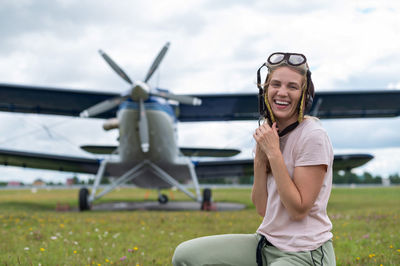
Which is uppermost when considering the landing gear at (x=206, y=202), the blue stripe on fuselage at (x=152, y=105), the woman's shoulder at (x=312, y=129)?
the blue stripe on fuselage at (x=152, y=105)

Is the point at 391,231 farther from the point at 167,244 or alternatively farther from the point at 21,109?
the point at 21,109

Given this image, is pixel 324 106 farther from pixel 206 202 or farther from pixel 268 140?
pixel 268 140

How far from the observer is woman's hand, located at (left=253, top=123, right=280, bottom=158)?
1580 mm

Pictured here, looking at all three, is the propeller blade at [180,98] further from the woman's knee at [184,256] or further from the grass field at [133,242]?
the woman's knee at [184,256]

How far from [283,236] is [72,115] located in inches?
556

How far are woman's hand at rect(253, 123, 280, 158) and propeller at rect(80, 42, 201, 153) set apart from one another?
8.97m

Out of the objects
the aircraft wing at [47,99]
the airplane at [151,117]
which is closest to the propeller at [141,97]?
the airplane at [151,117]

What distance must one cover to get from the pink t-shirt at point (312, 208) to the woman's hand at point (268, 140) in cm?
11

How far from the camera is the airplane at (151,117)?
1112 cm

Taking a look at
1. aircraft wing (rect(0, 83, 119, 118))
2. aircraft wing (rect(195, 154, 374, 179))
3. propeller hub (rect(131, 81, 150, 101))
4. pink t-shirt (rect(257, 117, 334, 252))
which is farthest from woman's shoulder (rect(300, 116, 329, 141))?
aircraft wing (rect(195, 154, 374, 179))

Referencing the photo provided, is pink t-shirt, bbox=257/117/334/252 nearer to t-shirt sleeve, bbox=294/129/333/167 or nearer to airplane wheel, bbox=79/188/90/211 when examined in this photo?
t-shirt sleeve, bbox=294/129/333/167

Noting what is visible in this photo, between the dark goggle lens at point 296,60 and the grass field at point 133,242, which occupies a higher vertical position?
the dark goggle lens at point 296,60

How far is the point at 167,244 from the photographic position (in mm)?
4273

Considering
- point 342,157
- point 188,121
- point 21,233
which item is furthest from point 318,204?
point 188,121
